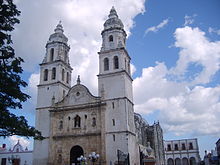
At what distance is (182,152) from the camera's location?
7544cm

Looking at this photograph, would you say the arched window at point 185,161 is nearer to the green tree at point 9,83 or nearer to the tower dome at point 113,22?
the tower dome at point 113,22

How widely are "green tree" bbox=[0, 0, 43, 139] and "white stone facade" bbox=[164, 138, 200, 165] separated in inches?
2607

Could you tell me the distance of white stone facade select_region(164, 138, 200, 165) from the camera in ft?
243

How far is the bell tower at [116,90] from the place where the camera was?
3256 cm

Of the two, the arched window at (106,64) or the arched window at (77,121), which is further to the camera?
the arched window at (106,64)

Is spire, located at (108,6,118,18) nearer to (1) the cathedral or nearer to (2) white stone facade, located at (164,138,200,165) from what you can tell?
(1) the cathedral

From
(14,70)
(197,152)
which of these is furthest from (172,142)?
(14,70)

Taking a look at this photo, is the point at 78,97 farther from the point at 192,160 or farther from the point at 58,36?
the point at 192,160

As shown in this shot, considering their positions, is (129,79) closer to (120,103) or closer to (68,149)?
(120,103)

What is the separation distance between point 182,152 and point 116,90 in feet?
160

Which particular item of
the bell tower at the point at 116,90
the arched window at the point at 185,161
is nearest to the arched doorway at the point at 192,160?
the arched window at the point at 185,161

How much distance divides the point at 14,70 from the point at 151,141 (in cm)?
4239

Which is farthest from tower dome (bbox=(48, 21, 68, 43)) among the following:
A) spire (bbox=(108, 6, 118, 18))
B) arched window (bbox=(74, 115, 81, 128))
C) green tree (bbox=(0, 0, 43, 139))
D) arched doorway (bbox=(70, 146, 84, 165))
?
green tree (bbox=(0, 0, 43, 139))

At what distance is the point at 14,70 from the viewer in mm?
15977
